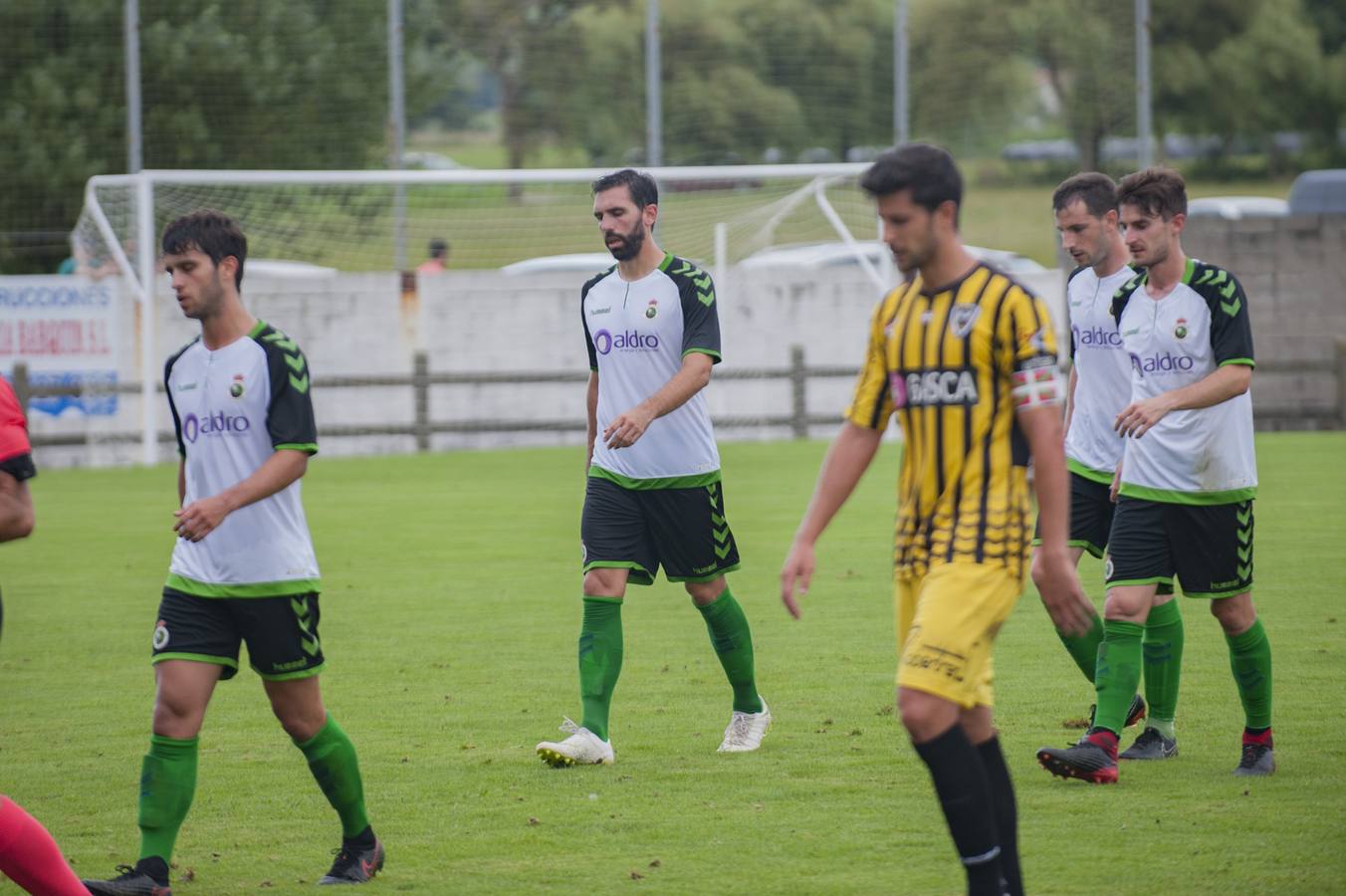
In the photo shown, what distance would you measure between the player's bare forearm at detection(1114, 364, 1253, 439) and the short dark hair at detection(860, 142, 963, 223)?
6.61 ft

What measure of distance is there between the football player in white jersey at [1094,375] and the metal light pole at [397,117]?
54.6 feet

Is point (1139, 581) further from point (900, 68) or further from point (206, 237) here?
point (900, 68)

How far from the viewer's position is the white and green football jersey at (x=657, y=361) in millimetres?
7621

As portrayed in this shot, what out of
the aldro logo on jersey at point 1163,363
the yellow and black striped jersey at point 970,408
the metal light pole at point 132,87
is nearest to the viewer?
the yellow and black striped jersey at point 970,408

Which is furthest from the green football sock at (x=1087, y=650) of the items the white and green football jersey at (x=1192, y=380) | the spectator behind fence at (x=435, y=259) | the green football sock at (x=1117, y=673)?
the spectator behind fence at (x=435, y=259)

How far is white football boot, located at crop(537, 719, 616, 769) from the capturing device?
723 centimetres

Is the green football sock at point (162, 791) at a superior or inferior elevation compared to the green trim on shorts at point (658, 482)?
inferior

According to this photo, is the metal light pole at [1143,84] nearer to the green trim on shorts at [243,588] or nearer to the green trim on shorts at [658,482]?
the green trim on shorts at [658,482]

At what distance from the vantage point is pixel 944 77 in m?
28.2

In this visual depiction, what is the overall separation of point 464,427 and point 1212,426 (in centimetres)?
1807

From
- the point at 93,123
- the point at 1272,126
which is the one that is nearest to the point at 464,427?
the point at 93,123

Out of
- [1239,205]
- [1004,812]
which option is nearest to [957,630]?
[1004,812]

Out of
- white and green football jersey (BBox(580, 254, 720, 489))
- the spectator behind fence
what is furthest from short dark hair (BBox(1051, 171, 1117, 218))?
the spectator behind fence

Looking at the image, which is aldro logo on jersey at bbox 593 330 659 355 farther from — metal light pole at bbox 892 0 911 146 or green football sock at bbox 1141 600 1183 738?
metal light pole at bbox 892 0 911 146
